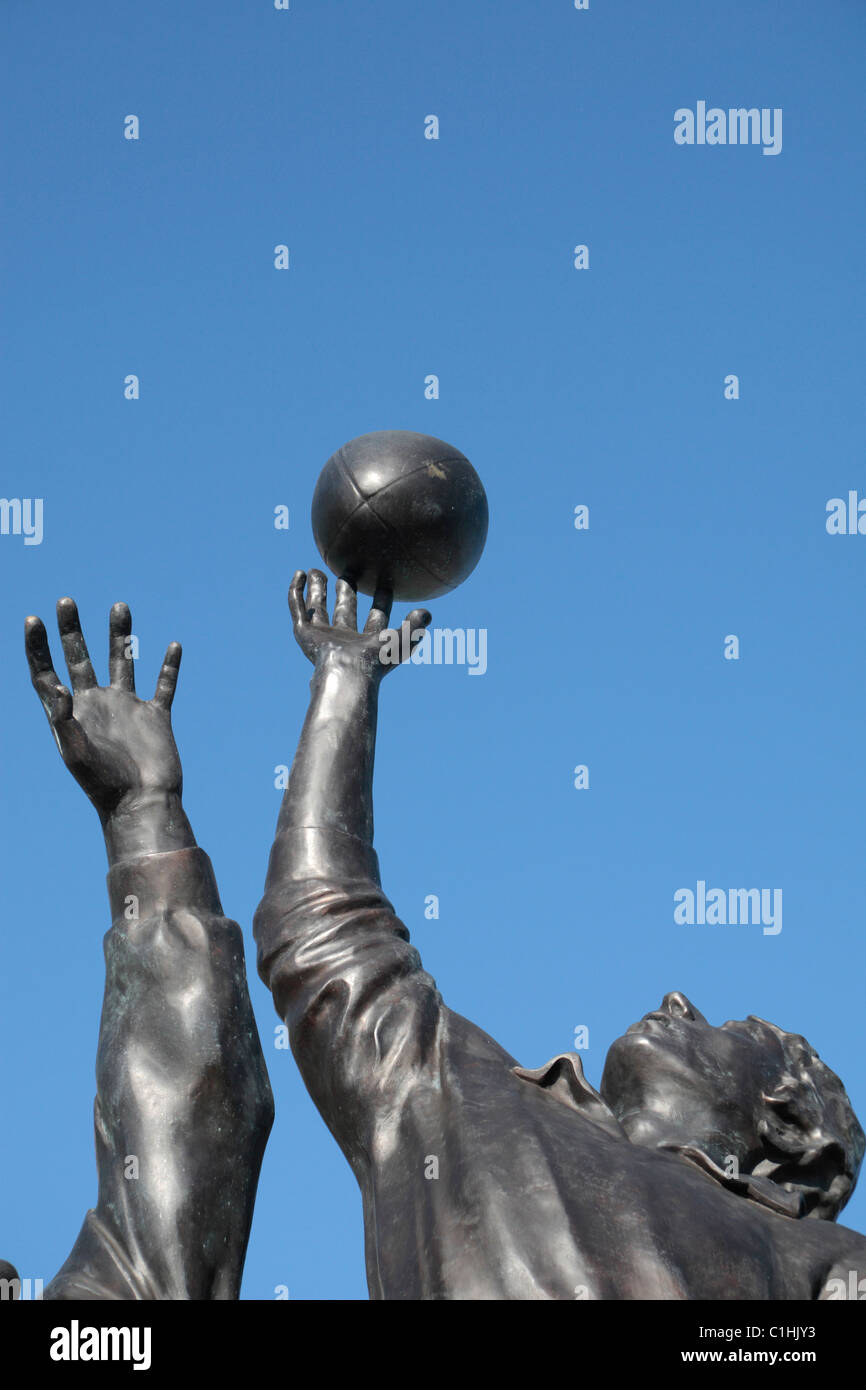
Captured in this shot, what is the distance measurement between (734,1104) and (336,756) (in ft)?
6.99

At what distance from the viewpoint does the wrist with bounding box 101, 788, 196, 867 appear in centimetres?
827

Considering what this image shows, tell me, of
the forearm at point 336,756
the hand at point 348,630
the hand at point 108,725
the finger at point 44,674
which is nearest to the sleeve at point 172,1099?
the hand at point 108,725

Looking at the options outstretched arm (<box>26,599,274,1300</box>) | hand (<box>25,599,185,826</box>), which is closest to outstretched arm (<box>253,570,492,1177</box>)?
outstretched arm (<box>26,599,274,1300</box>)

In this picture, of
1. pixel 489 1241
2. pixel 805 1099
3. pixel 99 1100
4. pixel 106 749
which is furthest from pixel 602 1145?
pixel 106 749

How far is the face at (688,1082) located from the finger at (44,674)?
2.65 m

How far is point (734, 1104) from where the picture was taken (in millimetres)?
8180

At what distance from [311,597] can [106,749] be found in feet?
A: 4.19

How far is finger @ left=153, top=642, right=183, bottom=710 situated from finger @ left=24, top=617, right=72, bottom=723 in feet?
1.50

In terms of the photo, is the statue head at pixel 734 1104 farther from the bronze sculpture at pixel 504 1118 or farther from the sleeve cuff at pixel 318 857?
the sleeve cuff at pixel 318 857

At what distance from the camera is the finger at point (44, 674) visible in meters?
8.31

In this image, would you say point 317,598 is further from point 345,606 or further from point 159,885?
point 159,885

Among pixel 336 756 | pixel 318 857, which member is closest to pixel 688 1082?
pixel 318 857

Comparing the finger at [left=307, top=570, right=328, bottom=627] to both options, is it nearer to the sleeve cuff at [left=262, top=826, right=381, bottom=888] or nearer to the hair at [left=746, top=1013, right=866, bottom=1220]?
the sleeve cuff at [left=262, top=826, right=381, bottom=888]

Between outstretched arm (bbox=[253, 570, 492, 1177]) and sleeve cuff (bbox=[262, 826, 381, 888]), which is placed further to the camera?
sleeve cuff (bbox=[262, 826, 381, 888])
